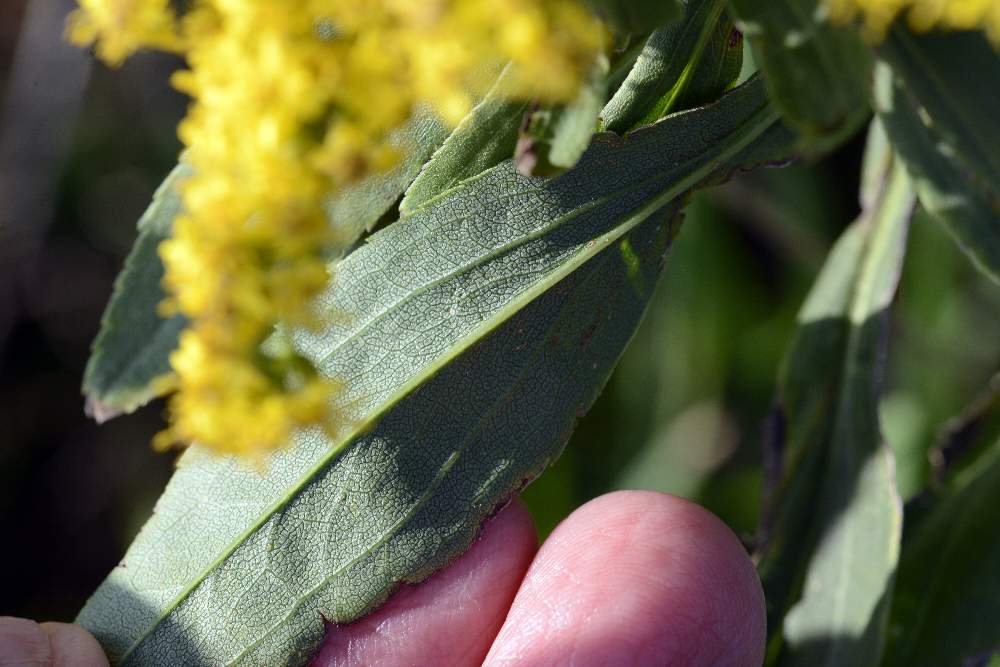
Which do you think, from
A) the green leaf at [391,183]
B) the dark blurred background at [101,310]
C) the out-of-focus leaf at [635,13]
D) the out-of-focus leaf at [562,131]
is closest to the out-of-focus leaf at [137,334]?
the green leaf at [391,183]

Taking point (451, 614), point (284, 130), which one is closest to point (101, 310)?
point (451, 614)

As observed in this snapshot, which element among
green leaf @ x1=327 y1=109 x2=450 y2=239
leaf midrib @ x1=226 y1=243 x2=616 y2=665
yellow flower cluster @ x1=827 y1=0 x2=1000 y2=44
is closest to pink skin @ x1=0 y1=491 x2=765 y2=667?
leaf midrib @ x1=226 y1=243 x2=616 y2=665

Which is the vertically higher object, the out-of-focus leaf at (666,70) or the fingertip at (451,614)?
the out-of-focus leaf at (666,70)

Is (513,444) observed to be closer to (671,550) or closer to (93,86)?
(671,550)

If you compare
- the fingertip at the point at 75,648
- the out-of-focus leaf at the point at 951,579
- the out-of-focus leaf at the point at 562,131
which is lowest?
the out-of-focus leaf at the point at 951,579

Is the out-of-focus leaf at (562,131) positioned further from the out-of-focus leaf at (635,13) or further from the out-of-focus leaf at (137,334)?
the out-of-focus leaf at (137,334)

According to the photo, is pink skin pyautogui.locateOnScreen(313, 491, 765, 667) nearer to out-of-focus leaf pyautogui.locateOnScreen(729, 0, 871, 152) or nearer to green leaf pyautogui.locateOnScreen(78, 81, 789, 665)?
green leaf pyautogui.locateOnScreen(78, 81, 789, 665)

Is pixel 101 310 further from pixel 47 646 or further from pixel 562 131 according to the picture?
pixel 562 131
